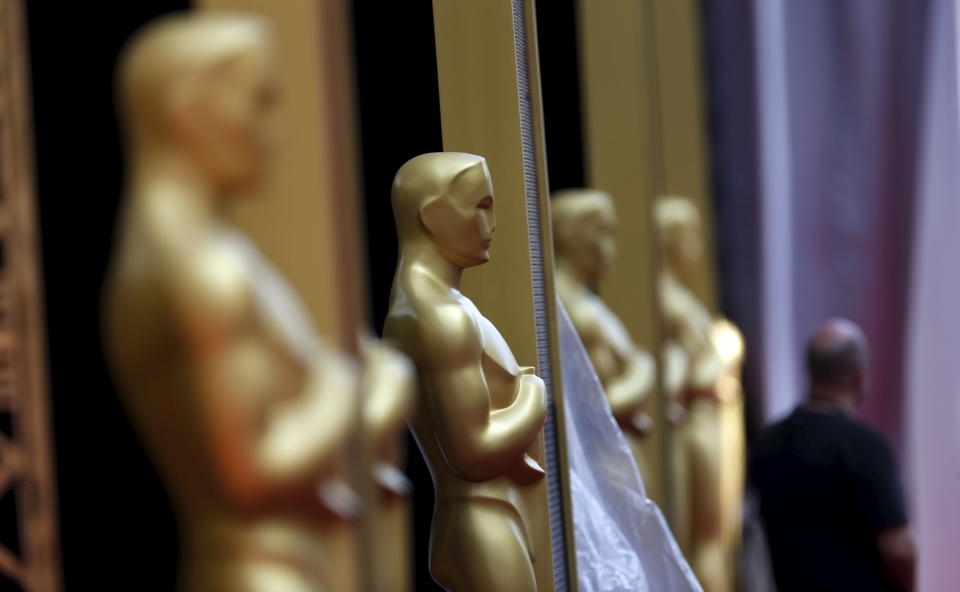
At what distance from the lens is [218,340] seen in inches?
82.9

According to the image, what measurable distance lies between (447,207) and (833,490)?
2.13 m

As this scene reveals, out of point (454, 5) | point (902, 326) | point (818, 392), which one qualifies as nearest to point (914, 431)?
point (902, 326)

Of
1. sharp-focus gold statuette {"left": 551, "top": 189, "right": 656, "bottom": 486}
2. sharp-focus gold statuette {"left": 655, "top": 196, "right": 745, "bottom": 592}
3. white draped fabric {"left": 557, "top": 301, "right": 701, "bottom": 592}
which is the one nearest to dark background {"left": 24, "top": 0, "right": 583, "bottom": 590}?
white draped fabric {"left": 557, "top": 301, "right": 701, "bottom": 592}

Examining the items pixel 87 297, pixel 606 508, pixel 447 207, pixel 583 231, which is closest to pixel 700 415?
pixel 583 231

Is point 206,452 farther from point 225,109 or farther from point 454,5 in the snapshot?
point 454,5

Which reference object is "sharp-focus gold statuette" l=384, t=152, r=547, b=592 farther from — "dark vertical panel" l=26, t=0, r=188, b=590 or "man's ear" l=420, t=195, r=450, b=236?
"dark vertical panel" l=26, t=0, r=188, b=590

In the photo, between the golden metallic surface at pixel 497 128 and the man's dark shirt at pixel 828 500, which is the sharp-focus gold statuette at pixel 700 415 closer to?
the man's dark shirt at pixel 828 500

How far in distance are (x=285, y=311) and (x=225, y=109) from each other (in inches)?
12.6

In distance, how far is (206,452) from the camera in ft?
6.98

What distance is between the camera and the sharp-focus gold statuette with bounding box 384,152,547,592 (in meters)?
3.38

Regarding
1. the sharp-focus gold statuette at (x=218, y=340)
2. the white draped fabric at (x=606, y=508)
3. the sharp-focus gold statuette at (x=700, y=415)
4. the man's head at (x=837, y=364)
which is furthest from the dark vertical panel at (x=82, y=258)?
the sharp-focus gold statuette at (x=700, y=415)

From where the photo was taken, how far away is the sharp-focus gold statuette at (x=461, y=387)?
3.38 metres

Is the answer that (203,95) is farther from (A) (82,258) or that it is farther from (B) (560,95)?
(B) (560,95)

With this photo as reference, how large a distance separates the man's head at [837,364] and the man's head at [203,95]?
3.38 metres
